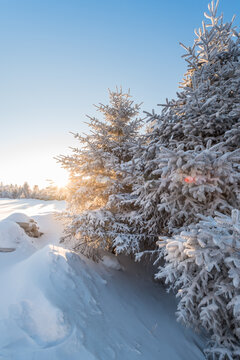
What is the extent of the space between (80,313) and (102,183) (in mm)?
3741

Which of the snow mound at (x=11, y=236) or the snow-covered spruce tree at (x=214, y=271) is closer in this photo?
the snow-covered spruce tree at (x=214, y=271)

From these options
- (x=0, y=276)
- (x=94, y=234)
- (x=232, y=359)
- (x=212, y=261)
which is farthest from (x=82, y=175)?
(x=232, y=359)

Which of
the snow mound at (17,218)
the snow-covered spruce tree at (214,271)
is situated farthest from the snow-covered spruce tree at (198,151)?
the snow mound at (17,218)

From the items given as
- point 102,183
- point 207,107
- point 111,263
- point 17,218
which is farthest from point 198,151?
point 17,218

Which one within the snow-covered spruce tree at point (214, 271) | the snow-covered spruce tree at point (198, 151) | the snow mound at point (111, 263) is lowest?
the snow mound at point (111, 263)

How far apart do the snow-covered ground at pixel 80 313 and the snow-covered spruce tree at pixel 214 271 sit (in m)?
1.19

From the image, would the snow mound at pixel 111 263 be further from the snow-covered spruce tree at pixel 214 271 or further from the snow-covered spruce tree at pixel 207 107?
the snow-covered spruce tree at pixel 207 107

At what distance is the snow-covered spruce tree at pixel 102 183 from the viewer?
5.12 metres

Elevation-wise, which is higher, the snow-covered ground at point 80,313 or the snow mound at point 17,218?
the snow mound at point 17,218

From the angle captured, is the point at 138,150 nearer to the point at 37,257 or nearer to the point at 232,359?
the point at 37,257

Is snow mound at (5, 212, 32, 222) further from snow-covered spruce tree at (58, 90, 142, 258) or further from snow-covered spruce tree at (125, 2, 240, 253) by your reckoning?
snow-covered spruce tree at (125, 2, 240, 253)

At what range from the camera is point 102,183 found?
617 cm

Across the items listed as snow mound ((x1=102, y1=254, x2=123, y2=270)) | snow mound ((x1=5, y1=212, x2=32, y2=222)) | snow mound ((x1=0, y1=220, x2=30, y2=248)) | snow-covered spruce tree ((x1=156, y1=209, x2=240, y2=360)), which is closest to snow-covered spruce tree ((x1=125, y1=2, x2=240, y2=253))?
snow-covered spruce tree ((x1=156, y1=209, x2=240, y2=360))

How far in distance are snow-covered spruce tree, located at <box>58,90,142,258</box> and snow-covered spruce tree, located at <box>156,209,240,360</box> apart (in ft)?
7.14
